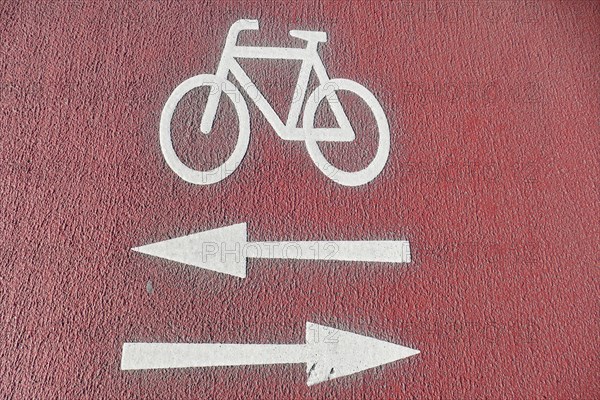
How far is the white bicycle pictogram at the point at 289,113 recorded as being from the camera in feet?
5.21

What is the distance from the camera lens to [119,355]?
1.40 metres

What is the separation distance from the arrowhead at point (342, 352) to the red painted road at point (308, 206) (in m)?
0.03

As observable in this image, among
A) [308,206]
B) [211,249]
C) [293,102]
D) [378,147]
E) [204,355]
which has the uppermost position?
[293,102]

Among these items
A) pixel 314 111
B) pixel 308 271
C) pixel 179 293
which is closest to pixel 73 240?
pixel 179 293

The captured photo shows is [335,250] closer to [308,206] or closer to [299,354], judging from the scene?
[308,206]

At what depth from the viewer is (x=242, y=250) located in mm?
1519

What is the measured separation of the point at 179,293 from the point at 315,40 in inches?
38.1

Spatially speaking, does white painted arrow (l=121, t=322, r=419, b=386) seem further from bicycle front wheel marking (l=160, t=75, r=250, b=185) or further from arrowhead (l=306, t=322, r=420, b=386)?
bicycle front wheel marking (l=160, t=75, r=250, b=185)

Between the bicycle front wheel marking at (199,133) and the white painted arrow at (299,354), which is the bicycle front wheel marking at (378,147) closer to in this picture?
the bicycle front wheel marking at (199,133)

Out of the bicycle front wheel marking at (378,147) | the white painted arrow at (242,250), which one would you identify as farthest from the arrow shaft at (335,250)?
the bicycle front wheel marking at (378,147)

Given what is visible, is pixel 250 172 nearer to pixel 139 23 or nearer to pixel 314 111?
pixel 314 111

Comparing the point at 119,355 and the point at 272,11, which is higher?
the point at 272,11

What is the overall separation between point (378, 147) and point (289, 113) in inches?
12.4

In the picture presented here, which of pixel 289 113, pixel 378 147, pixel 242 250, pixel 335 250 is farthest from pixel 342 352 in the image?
pixel 289 113
